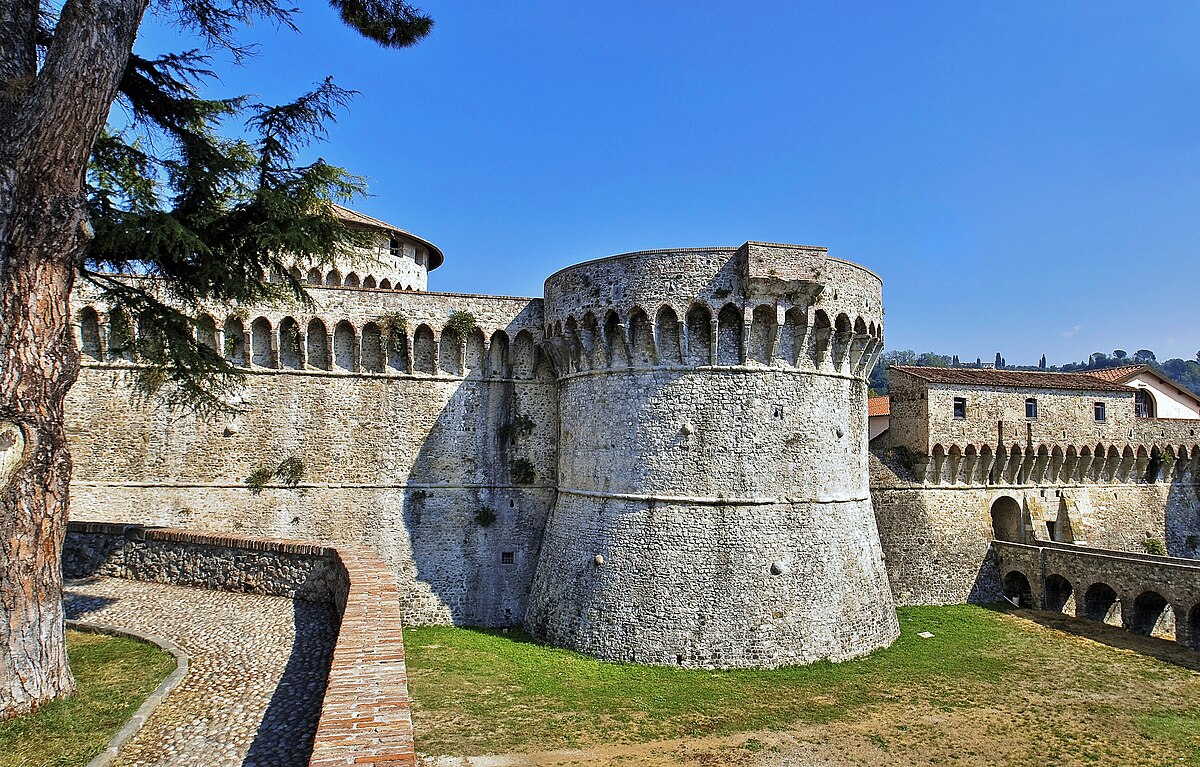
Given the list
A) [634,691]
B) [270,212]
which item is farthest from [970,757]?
[270,212]

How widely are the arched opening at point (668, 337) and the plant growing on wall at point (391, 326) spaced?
24.1ft

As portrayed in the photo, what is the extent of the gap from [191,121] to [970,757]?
53.9ft

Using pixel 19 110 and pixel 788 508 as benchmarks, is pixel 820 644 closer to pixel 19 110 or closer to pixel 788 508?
pixel 788 508

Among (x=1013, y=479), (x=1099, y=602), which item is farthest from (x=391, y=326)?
(x=1099, y=602)

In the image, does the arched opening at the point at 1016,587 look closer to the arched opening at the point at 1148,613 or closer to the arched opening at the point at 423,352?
the arched opening at the point at 1148,613

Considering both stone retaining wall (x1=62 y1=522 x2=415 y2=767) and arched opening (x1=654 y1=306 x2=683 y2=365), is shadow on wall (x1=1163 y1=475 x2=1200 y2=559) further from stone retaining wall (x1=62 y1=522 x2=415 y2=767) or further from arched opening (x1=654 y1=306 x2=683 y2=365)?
stone retaining wall (x1=62 y1=522 x2=415 y2=767)

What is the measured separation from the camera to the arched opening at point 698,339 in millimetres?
16938

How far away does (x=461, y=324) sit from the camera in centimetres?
1973

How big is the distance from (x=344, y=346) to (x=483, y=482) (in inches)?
216

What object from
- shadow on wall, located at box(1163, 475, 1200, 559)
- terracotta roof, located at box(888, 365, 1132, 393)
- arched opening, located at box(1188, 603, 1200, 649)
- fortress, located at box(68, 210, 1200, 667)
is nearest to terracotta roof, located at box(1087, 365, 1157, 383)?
terracotta roof, located at box(888, 365, 1132, 393)

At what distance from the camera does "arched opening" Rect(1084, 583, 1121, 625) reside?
69.5 feet

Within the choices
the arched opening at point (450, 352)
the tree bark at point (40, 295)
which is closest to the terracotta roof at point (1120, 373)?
the arched opening at point (450, 352)

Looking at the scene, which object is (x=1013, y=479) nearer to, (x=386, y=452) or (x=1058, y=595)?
(x=1058, y=595)

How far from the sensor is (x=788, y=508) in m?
16.7
